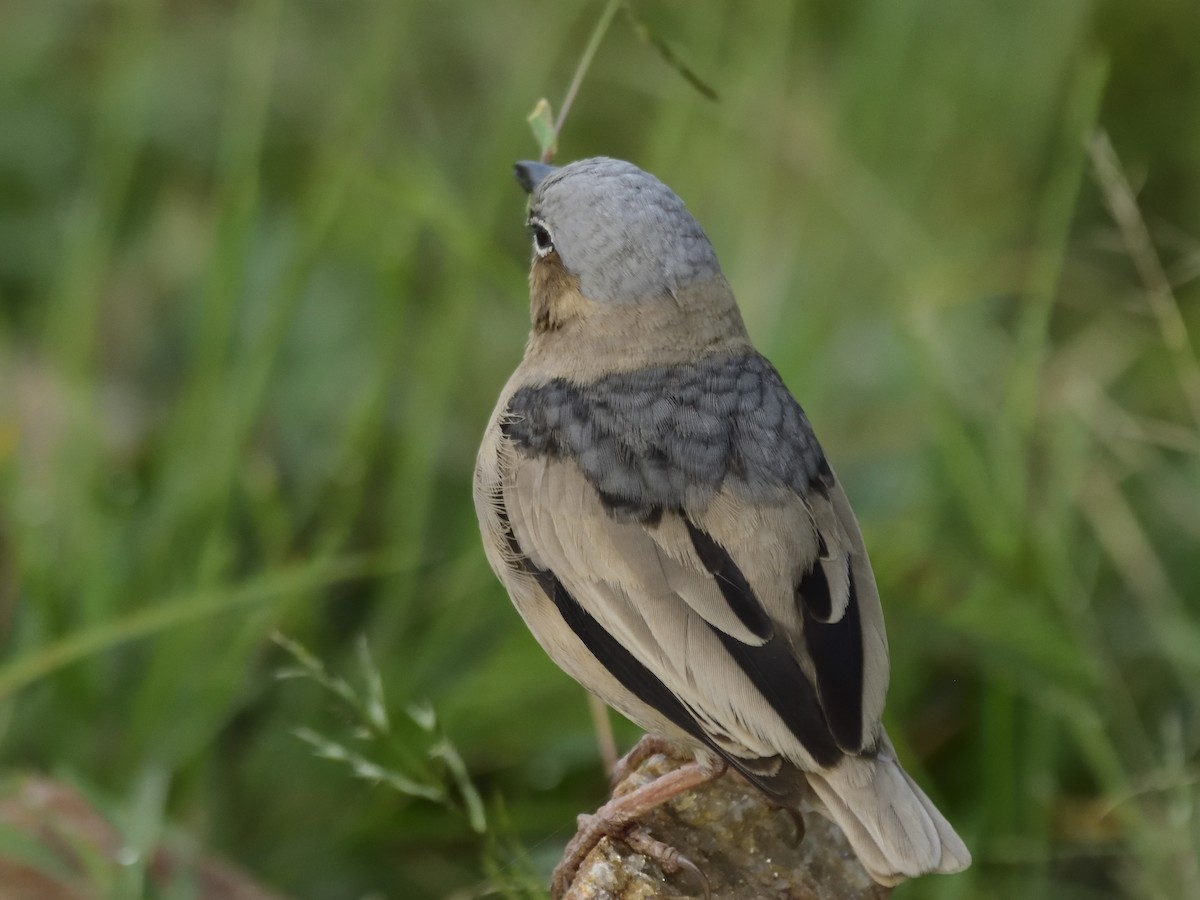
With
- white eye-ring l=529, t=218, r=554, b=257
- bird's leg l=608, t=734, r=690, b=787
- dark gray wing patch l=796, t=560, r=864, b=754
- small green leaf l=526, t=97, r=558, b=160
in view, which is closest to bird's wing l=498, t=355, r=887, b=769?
dark gray wing patch l=796, t=560, r=864, b=754

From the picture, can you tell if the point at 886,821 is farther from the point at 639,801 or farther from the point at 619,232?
the point at 619,232

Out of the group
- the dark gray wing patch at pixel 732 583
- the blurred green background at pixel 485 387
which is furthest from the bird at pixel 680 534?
the blurred green background at pixel 485 387

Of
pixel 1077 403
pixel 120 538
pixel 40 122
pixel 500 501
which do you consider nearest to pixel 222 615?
pixel 120 538

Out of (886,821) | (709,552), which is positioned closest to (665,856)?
(886,821)

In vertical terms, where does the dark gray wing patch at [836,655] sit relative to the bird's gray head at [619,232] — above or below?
below

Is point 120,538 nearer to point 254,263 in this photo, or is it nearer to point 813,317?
point 254,263

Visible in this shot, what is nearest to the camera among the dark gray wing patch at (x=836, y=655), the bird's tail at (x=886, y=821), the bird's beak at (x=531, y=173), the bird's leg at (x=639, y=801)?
the bird's tail at (x=886, y=821)

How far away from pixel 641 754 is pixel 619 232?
3.83 ft

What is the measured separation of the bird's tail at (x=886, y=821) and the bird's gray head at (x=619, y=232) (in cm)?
114

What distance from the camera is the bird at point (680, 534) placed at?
3064mm

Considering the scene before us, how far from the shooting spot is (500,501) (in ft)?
11.8

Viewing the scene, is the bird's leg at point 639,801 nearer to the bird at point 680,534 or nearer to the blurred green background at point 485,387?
the bird at point 680,534

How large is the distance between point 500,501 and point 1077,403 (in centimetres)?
227

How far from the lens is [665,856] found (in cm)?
324
